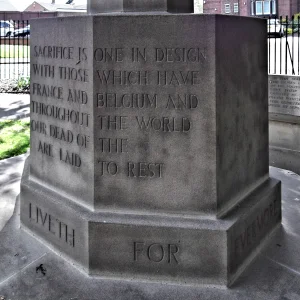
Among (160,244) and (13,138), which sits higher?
(13,138)

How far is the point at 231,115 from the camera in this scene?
360cm

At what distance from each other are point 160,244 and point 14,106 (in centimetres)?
1059

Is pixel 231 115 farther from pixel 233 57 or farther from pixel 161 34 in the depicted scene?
pixel 161 34

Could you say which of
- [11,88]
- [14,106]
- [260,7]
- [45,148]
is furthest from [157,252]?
[260,7]

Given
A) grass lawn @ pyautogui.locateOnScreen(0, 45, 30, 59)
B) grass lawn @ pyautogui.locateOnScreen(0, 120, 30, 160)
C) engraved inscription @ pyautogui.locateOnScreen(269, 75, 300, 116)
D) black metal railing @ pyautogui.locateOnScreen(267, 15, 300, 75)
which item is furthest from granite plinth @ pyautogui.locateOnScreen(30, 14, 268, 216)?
grass lawn @ pyautogui.locateOnScreen(0, 45, 30, 59)

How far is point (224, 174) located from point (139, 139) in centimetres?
71

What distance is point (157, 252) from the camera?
3463 mm

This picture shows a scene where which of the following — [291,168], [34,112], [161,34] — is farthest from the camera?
[291,168]

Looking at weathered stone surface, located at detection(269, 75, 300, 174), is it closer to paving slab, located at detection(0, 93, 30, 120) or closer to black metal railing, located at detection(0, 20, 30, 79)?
paving slab, located at detection(0, 93, 30, 120)

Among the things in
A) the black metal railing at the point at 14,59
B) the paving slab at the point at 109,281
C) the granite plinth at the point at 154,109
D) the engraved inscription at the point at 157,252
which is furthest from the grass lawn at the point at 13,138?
the black metal railing at the point at 14,59

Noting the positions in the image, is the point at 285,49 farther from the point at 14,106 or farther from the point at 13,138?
the point at 14,106

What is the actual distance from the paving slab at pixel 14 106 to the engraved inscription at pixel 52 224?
7359mm

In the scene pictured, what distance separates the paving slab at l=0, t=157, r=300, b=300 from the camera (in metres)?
3.27

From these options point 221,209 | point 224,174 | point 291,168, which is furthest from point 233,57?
point 291,168
